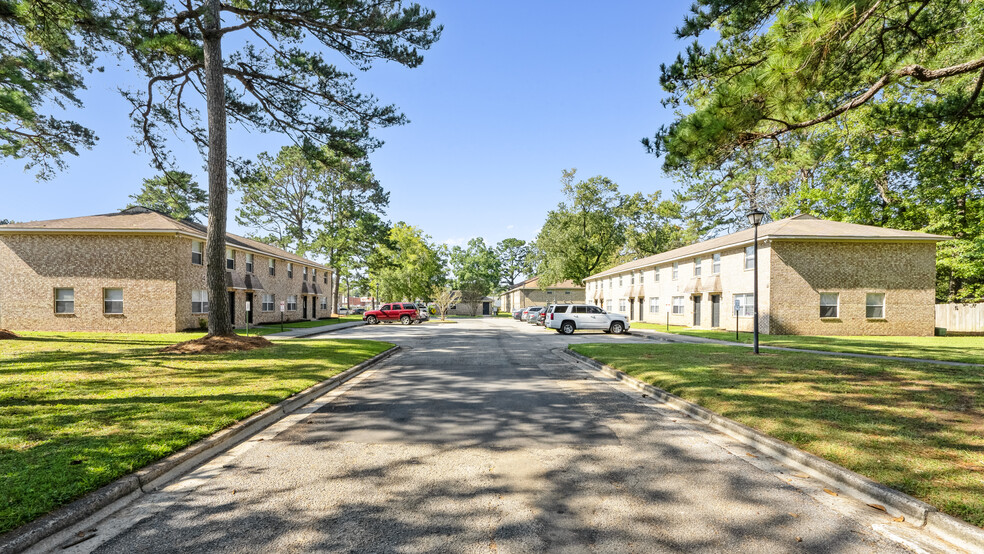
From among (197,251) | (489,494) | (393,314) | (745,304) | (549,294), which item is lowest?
(393,314)

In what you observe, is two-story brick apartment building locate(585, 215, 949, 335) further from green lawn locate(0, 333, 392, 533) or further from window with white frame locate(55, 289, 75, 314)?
window with white frame locate(55, 289, 75, 314)

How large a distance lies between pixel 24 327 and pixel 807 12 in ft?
108

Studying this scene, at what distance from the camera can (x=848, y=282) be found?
882 inches

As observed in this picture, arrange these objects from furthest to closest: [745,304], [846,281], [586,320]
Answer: [586,320] → [745,304] → [846,281]

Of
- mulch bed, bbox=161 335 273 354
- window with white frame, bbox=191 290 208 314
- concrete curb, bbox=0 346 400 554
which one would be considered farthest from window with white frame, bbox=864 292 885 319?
window with white frame, bbox=191 290 208 314

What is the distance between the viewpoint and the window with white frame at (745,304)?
23656mm

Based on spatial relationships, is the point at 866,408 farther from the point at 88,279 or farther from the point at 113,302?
the point at 88,279

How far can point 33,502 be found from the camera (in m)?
3.30

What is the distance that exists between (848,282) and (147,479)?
29238 millimetres

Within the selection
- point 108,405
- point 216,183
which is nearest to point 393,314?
point 216,183

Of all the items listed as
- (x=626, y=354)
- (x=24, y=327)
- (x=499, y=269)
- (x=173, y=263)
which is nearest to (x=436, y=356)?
(x=626, y=354)

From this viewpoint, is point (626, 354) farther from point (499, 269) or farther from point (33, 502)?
point (499, 269)

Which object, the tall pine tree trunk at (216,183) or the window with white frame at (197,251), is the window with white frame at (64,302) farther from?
the tall pine tree trunk at (216,183)

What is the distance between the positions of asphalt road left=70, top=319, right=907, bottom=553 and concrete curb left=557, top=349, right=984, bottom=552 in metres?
0.28
